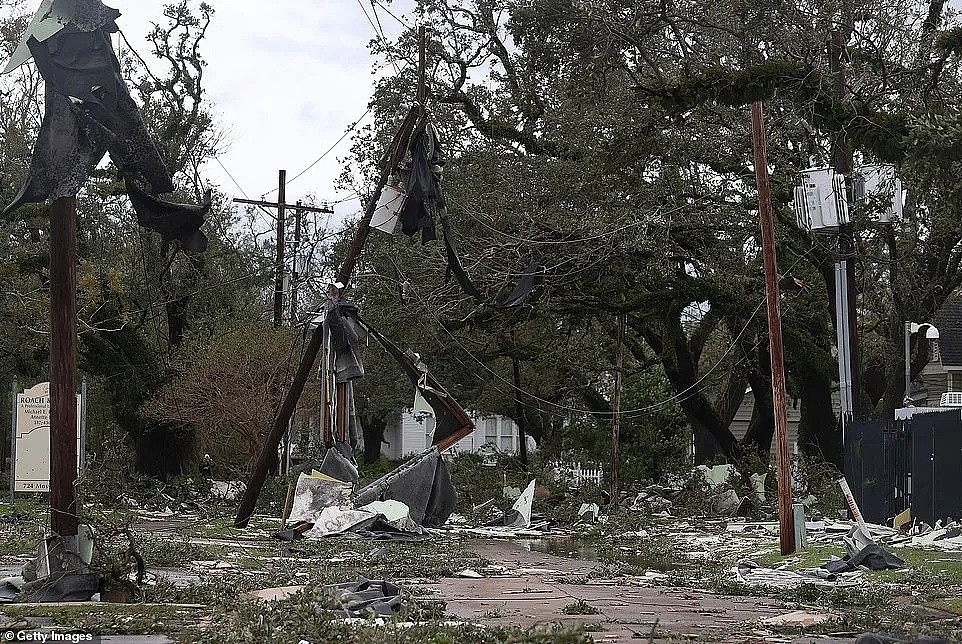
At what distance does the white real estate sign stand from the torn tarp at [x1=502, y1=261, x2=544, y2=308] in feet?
40.3

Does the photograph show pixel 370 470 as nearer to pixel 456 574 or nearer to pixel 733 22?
pixel 733 22

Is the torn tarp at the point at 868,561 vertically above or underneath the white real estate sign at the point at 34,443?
underneath

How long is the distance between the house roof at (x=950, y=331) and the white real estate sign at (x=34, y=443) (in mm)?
35935

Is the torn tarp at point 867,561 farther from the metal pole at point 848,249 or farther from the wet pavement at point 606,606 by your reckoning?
the metal pole at point 848,249

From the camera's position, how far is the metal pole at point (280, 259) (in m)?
33.5

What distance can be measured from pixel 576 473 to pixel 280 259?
434 inches

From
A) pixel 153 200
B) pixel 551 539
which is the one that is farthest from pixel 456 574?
pixel 551 539

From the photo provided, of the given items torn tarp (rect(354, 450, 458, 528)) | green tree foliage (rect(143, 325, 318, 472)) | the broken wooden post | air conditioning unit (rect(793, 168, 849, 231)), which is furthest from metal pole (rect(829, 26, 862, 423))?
green tree foliage (rect(143, 325, 318, 472))

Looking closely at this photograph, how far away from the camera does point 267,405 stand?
28453 mm

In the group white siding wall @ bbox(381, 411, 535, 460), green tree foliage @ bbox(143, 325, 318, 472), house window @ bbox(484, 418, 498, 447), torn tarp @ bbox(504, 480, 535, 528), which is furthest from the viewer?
white siding wall @ bbox(381, 411, 535, 460)

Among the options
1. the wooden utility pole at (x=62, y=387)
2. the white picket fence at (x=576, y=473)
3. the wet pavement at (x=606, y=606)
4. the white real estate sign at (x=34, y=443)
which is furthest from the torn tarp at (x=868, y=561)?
the white picket fence at (x=576, y=473)

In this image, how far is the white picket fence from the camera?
106ft

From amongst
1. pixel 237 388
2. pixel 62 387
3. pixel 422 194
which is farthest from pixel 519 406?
pixel 62 387

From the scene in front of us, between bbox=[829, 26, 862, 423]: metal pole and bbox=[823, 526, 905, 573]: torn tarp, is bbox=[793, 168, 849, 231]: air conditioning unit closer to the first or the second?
bbox=[829, 26, 862, 423]: metal pole
